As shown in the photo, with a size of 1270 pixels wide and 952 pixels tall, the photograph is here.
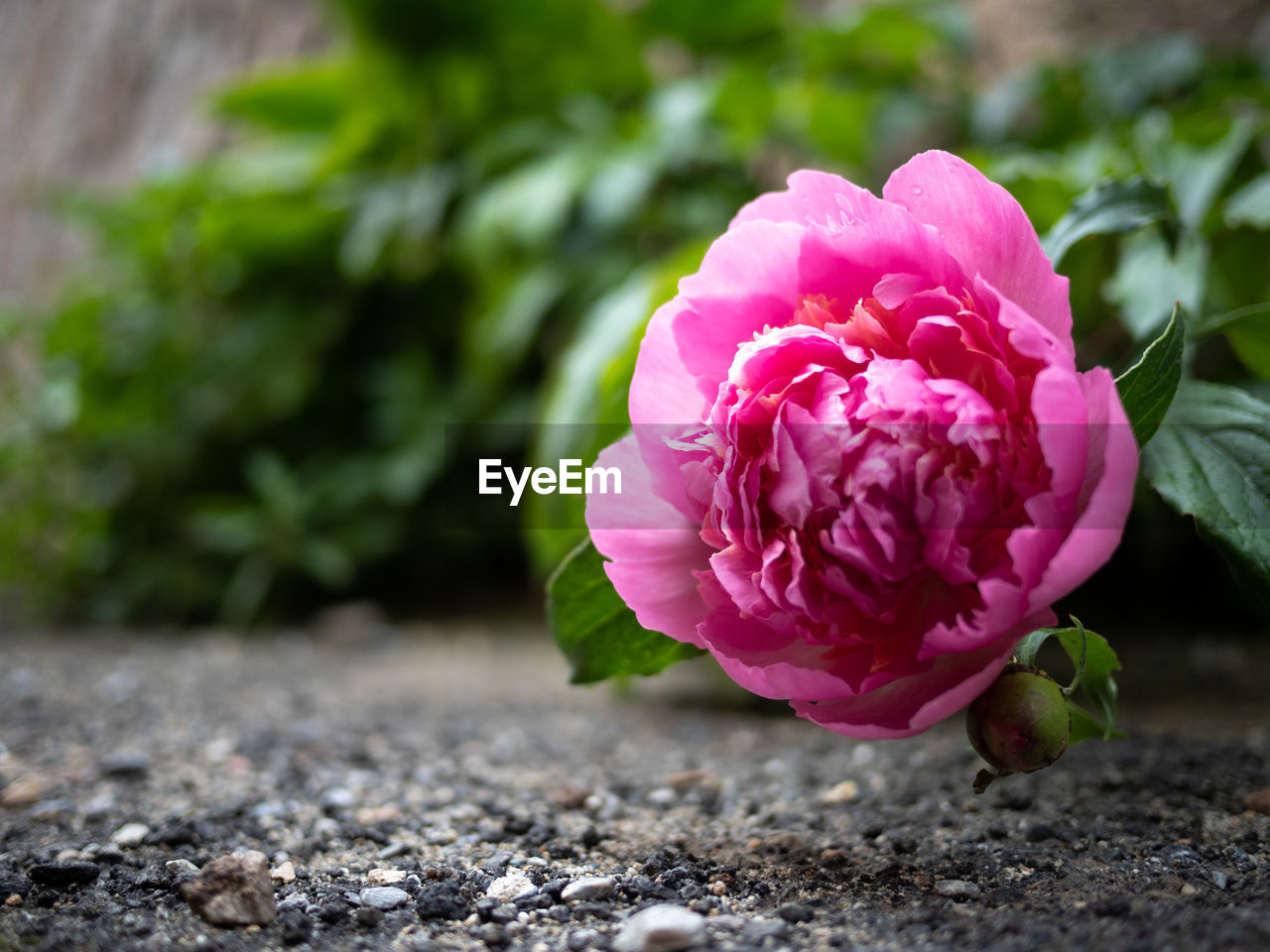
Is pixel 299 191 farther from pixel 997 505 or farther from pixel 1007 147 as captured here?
pixel 997 505

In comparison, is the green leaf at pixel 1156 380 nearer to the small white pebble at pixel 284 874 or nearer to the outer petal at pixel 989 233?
the outer petal at pixel 989 233

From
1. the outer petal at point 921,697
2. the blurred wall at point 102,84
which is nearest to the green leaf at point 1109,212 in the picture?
the outer petal at point 921,697

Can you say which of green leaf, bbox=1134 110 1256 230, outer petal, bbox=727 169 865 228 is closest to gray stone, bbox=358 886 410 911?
outer petal, bbox=727 169 865 228

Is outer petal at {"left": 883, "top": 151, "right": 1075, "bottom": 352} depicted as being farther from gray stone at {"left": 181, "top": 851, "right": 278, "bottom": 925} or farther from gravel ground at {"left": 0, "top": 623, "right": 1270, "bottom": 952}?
gray stone at {"left": 181, "top": 851, "right": 278, "bottom": 925}

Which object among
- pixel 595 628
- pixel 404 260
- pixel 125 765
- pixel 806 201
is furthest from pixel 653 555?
pixel 404 260

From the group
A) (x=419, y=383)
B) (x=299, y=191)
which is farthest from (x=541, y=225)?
(x=299, y=191)

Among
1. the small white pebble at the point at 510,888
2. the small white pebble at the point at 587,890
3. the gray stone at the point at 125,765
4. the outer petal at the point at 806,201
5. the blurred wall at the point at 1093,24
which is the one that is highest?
the blurred wall at the point at 1093,24
